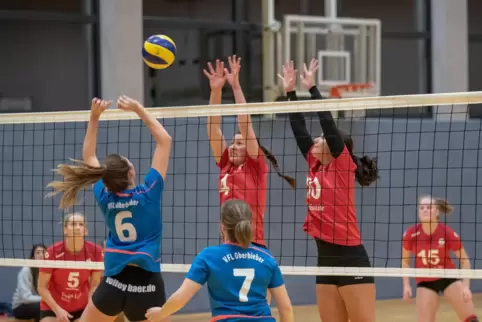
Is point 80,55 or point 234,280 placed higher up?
point 80,55

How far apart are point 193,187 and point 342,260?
4.80 metres

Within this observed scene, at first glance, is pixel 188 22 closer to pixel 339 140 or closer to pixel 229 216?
pixel 339 140

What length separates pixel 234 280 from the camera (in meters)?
4.50

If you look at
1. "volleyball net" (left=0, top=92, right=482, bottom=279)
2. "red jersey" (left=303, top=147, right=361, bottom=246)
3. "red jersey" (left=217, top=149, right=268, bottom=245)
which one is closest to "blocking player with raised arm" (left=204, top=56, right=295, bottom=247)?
"red jersey" (left=217, top=149, right=268, bottom=245)

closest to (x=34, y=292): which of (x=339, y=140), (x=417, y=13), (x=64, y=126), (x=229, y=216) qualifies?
(x=64, y=126)

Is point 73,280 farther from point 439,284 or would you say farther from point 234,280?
point 234,280

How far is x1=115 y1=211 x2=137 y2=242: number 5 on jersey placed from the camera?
5.29 meters

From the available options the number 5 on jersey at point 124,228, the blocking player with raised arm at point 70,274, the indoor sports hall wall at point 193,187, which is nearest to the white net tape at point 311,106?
the blocking player with raised arm at point 70,274

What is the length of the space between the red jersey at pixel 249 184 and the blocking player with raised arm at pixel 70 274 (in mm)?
1727

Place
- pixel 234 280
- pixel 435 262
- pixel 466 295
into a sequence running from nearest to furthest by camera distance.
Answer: pixel 234 280 → pixel 466 295 → pixel 435 262

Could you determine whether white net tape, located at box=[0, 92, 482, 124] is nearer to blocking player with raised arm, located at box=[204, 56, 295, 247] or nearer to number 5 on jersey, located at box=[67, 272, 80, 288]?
blocking player with raised arm, located at box=[204, 56, 295, 247]

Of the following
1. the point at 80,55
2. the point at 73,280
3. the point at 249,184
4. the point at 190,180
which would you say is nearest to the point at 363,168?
the point at 249,184

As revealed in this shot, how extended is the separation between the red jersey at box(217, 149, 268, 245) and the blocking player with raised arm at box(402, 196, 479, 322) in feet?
5.27

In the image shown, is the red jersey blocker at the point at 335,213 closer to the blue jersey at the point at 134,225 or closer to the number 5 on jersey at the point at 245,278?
the blue jersey at the point at 134,225
